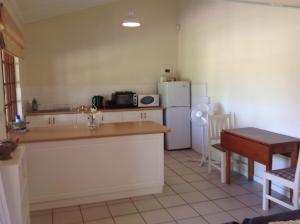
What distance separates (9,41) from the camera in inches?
132

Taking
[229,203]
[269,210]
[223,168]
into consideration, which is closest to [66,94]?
[223,168]

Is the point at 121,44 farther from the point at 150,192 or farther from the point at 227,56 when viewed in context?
the point at 150,192

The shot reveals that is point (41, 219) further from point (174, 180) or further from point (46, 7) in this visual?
point (46, 7)

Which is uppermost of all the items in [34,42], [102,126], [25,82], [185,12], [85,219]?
[185,12]

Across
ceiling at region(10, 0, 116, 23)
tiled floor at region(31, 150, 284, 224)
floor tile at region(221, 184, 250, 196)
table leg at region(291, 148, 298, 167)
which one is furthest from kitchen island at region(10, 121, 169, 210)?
ceiling at region(10, 0, 116, 23)

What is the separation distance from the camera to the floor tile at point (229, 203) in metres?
3.66

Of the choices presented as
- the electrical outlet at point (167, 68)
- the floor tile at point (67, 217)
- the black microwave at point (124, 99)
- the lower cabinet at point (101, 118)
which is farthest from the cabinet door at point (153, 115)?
the floor tile at point (67, 217)

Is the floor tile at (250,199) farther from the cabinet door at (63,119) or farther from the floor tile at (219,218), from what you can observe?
the cabinet door at (63,119)

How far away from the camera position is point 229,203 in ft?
12.3

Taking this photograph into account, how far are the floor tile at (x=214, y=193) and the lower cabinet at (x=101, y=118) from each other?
2.30 meters

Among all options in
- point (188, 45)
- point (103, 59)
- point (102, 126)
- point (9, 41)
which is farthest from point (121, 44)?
point (9, 41)

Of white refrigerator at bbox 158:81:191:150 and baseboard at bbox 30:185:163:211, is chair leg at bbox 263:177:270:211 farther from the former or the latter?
white refrigerator at bbox 158:81:191:150

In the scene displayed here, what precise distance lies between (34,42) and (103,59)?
4.35 ft

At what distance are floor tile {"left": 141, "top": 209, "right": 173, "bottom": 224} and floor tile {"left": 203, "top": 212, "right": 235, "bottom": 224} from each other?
16.3 inches
